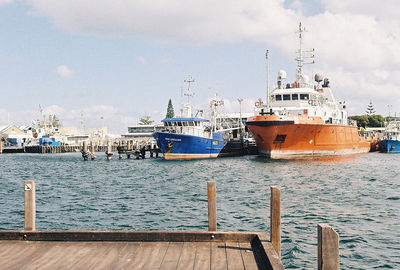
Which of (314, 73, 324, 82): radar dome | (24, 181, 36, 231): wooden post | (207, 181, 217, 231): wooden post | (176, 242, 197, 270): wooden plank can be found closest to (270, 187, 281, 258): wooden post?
(207, 181, 217, 231): wooden post

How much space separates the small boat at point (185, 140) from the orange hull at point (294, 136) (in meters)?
8.09

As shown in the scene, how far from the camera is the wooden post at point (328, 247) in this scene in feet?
16.8

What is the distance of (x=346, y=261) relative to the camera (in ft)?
32.7

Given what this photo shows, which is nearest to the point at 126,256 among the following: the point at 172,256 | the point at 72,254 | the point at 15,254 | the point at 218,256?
the point at 172,256

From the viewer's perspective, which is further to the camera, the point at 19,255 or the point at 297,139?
the point at 297,139

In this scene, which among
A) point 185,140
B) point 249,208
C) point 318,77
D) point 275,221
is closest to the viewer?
point 275,221

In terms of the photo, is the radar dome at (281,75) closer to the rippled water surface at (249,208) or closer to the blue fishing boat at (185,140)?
the blue fishing boat at (185,140)

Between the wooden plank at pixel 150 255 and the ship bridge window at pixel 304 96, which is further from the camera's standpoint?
the ship bridge window at pixel 304 96

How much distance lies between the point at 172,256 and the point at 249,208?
978cm

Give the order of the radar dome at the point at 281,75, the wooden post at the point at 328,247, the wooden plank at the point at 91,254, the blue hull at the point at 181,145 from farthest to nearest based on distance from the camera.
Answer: the radar dome at the point at 281,75, the blue hull at the point at 181,145, the wooden plank at the point at 91,254, the wooden post at the point at 328,247

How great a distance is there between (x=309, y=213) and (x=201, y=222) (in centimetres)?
432

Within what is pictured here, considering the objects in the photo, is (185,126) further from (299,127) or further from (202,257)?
(202,257)

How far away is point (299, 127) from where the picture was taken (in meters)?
38.4

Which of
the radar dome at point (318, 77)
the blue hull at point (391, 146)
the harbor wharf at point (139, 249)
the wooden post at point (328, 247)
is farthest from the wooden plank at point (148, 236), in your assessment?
the blue hull at point (391, 146)
